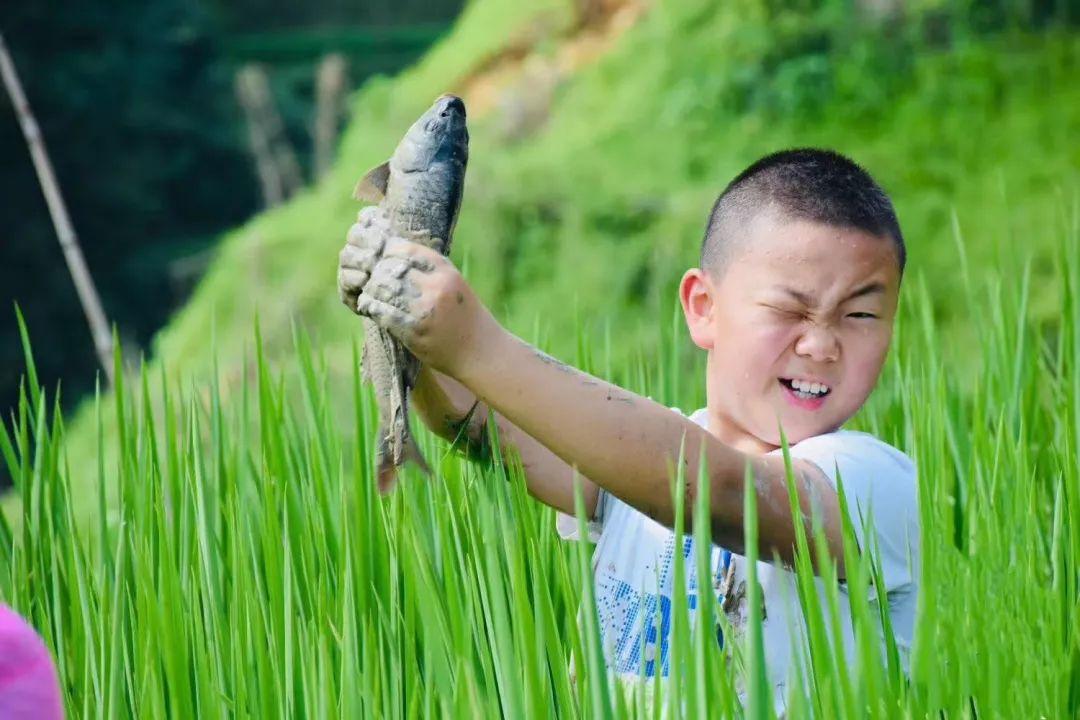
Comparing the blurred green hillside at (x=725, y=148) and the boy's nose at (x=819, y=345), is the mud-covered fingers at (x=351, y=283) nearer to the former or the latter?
the boy's nose at (x=819, y=345)

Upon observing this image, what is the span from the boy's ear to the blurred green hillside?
1.88 m

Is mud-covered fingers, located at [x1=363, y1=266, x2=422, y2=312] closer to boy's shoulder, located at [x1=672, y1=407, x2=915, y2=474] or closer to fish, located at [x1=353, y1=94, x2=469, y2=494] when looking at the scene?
fish, located at [x1=353, y1=94, x2=469, y2=494]

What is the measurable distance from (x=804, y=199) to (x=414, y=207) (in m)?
0.24

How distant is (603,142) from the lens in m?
3.44

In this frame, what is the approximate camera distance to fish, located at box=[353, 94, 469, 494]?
776 mm

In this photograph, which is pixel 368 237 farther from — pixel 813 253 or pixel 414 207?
pixel 813 253

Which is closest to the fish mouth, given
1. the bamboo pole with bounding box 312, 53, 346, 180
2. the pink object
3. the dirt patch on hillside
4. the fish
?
the fish

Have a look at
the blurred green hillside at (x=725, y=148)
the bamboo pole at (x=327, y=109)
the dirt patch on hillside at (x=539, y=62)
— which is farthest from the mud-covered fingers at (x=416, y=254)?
the bamboo pole at (x=327, y=109)

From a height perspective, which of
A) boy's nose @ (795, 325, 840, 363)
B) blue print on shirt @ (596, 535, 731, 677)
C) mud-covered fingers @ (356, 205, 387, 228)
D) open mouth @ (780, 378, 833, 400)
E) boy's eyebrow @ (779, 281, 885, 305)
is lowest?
blue print on shirt @ (596, 535, 731, 677)

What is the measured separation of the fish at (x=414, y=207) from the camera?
0.78 metres

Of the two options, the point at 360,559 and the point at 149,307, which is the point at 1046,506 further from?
the point at 149,307

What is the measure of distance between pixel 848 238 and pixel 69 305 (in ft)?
15.0

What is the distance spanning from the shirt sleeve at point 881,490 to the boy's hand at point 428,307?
0.72 feet

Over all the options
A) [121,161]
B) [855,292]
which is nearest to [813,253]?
[855,292]
